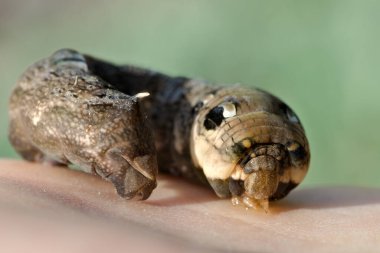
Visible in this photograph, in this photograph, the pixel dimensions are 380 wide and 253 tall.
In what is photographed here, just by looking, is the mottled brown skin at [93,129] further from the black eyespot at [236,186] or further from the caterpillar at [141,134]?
the black eyespot at [236,186]

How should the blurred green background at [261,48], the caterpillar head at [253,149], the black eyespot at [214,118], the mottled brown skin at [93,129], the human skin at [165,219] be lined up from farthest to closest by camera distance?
1. the blurred green background at [261,48]
2. the black eyespot at [214,118]
3. the caterpillar head at [253,149]
4. the mottled brown skin at [93,129]
5. the human skin at [165,219]

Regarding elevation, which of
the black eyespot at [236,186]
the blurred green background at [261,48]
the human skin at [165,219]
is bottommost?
the human skin at [165,219]

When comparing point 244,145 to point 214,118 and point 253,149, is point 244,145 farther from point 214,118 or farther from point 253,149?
point 214,118

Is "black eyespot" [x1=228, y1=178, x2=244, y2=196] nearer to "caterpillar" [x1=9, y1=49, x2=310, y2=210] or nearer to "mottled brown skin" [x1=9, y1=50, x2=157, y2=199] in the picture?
"caterpillar" [x1=9, y1=49, x2=310, y2=210]

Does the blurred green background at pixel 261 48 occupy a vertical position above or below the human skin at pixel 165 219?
above

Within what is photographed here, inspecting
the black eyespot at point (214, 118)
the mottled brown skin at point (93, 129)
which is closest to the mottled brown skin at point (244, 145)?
the black eyespot at point (214, 118)

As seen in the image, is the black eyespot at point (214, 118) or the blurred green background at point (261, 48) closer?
the black eyespot at point (214, 118)

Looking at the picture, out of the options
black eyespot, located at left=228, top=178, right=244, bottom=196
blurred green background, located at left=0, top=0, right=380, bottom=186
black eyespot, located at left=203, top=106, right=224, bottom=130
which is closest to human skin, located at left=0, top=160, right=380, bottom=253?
black eyespot, located at left=228, top=178, right=244, bottom=196

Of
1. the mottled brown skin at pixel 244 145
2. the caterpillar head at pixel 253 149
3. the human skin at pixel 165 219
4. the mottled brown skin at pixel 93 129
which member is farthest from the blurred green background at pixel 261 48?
the mottled brown skin at pixel 93 129

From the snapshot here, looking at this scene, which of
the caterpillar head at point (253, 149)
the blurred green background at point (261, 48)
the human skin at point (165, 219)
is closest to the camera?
the human skin at point (165, 219)
